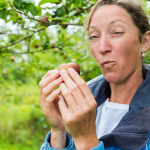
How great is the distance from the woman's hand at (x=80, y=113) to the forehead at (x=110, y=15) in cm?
47

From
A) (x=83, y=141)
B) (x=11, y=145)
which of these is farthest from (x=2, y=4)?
(x=11, y=145)

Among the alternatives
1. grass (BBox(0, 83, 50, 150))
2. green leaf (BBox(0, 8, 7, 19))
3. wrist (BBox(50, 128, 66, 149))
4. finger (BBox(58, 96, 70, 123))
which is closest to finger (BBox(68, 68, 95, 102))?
finger (BBox(58, 96, 70, 123))

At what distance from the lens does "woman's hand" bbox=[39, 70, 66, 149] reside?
1.04 meters

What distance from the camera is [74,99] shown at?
937mm

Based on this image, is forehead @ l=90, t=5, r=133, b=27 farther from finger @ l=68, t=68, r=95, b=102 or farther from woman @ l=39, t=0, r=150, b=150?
finger @ l=68, t=68, r=95, b=102

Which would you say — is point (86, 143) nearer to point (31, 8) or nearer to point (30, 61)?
point (31, 8)

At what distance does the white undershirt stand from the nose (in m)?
0.39

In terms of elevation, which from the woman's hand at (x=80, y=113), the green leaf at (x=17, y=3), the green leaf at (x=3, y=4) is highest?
the green leaf at (x=3, y=4)

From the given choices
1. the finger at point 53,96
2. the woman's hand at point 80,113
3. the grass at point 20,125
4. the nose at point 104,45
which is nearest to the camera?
the woman's hand at point 80,113

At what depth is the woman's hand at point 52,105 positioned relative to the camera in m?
1.04

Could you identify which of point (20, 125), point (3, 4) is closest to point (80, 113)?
point (3, 4)

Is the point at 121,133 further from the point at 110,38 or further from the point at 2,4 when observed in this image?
the point at 2,4

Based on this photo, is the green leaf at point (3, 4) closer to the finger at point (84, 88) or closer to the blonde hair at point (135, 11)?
the blonde hair at point (135, 11)

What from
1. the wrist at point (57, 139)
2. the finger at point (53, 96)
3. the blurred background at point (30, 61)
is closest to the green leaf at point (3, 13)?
the blurred background at point (30, 61)
